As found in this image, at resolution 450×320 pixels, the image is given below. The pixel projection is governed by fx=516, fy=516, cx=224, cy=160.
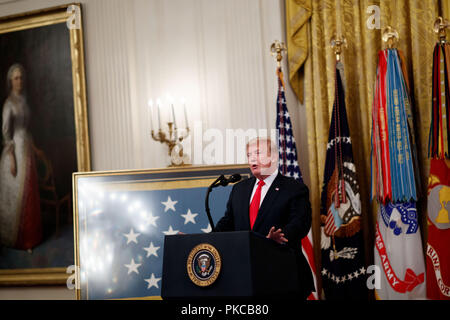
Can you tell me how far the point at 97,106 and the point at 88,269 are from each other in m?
2.37

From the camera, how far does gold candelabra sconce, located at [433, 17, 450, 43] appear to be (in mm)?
4605

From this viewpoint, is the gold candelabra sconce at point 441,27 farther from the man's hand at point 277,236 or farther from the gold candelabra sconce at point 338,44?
the man's hand at point 277,236

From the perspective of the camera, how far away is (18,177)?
6832 millimetres

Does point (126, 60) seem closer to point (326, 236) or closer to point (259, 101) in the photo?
point (259, 101)

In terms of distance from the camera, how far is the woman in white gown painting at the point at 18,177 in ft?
22.3

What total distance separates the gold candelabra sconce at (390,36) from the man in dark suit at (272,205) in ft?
7.33

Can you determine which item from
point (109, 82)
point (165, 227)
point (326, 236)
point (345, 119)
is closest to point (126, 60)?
point (109, 82)

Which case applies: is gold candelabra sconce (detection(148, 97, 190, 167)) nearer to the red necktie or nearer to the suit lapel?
the red necktie

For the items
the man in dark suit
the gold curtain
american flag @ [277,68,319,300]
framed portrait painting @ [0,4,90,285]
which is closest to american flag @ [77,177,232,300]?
american flag @ [277,68,319,300]

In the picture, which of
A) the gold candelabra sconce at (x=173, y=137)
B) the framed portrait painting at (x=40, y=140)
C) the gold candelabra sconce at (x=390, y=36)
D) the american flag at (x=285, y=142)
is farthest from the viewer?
the framed portrait painting at (x=40, y=140)

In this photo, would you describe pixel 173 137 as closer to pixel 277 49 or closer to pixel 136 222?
pixel 136 222

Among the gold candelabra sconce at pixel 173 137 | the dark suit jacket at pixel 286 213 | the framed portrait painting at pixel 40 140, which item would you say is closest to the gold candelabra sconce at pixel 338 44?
the gold candelabra sconce at pixel 173 137

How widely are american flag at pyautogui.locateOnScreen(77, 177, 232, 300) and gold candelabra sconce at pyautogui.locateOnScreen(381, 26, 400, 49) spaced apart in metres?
2.07

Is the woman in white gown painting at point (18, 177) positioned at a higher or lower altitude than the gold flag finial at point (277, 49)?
lower
